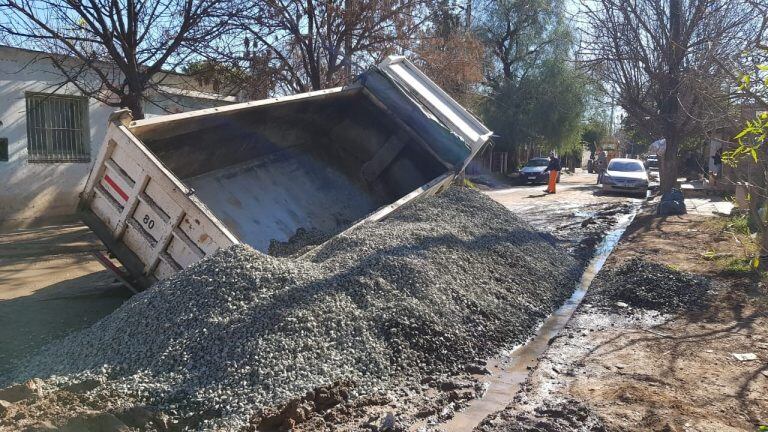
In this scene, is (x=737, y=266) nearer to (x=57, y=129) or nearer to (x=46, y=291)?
(x=46, y=291)

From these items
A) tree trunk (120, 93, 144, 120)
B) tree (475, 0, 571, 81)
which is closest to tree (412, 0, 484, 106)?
tree trunk (120, 93, 144, 120)

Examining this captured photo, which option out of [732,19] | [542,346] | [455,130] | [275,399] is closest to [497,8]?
[732,19]

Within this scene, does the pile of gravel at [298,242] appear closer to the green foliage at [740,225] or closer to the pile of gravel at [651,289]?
the pile of gravel at [651,289]

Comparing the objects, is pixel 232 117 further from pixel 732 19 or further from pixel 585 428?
pixel 732 19

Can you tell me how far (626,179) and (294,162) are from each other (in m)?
15.0

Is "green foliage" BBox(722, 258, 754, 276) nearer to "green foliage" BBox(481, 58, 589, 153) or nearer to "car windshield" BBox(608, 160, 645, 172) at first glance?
"car windshield" BBox(608, 160, 645, 172)

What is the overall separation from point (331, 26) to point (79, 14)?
5.60m

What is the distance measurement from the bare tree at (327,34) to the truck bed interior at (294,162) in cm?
439

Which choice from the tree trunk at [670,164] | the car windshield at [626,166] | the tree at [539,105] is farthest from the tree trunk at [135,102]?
the tree at [539,105]

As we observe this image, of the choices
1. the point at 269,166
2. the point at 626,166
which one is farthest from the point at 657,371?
the point at 626,166

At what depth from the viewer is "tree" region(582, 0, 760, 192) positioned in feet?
40.4

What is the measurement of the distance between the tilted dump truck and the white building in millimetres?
3231

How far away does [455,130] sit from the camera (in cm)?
891

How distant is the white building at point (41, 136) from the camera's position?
1121 cm
